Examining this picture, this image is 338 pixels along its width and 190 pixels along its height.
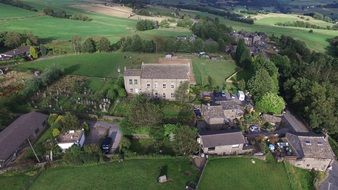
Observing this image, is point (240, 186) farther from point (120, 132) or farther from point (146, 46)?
point (146, 46)

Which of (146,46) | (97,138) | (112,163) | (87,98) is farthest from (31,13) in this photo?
(112,163)

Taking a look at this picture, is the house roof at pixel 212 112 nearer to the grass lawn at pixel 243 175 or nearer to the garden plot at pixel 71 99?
the grass lawn at pixel 243 175

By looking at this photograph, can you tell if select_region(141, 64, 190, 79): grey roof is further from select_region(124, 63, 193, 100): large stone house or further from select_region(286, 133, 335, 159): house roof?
select_region(286, 133, 335, 159): house roof

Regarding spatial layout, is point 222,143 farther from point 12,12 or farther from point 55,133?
point 12,12

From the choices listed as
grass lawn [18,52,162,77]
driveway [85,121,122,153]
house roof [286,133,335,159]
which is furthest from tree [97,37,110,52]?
house roof [286,133,335,159]

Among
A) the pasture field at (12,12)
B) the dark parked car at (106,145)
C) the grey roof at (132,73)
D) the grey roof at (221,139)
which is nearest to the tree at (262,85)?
the grey roof at (221,139)

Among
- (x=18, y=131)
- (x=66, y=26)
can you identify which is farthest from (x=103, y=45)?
(x=18, y=131)
